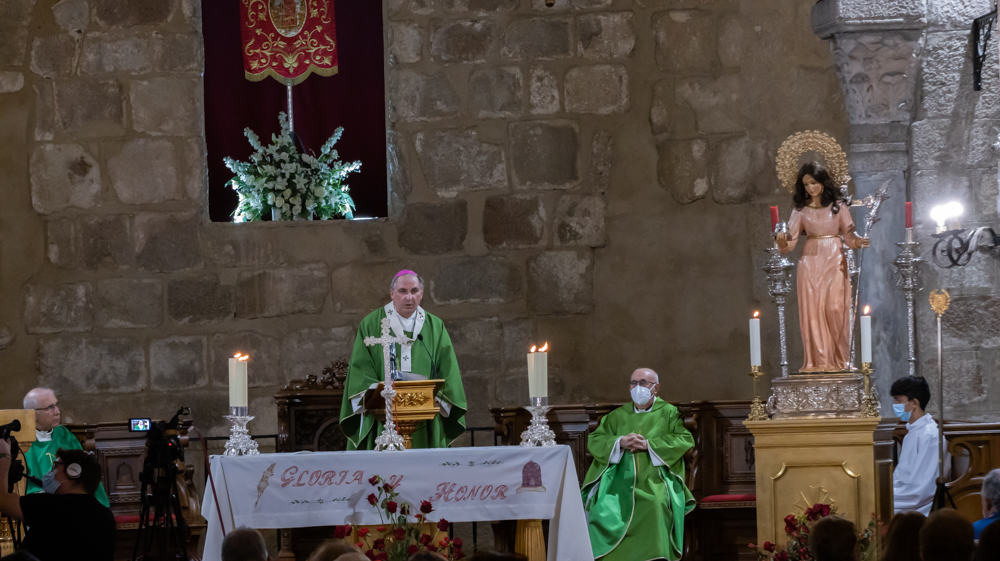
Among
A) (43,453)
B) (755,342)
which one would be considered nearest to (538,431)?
(755,342)

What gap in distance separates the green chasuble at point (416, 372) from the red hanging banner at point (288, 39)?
331 cm

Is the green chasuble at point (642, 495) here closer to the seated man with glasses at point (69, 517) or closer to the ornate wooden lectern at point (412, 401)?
the ornate wooden lectern at point (412, 401)

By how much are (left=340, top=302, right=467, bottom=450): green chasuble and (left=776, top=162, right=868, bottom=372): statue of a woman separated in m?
1.95

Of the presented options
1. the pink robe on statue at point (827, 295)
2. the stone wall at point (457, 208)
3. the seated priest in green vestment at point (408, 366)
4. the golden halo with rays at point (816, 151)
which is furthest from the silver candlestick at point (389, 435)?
the stone wall at point (457, 208)

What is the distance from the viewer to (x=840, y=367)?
700cm

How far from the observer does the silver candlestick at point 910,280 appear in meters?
8.23

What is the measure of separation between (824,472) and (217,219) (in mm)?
5136

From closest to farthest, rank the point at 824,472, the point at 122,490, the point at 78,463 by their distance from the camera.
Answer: the point at 78,463 < the point at 824,472 < the point at 122,490

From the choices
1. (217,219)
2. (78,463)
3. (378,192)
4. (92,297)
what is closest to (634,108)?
(378,192)

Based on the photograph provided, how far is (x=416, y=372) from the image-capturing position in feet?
23.5

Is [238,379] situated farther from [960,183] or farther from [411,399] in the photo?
[960,183]

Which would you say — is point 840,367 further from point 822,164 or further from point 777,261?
point 822,164

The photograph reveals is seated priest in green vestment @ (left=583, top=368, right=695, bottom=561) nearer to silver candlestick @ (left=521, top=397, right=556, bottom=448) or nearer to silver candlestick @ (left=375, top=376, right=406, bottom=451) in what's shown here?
silver candlestick @ (left=521, top=397, right=556, bottom=448)

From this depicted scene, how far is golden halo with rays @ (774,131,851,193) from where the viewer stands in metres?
7.21
